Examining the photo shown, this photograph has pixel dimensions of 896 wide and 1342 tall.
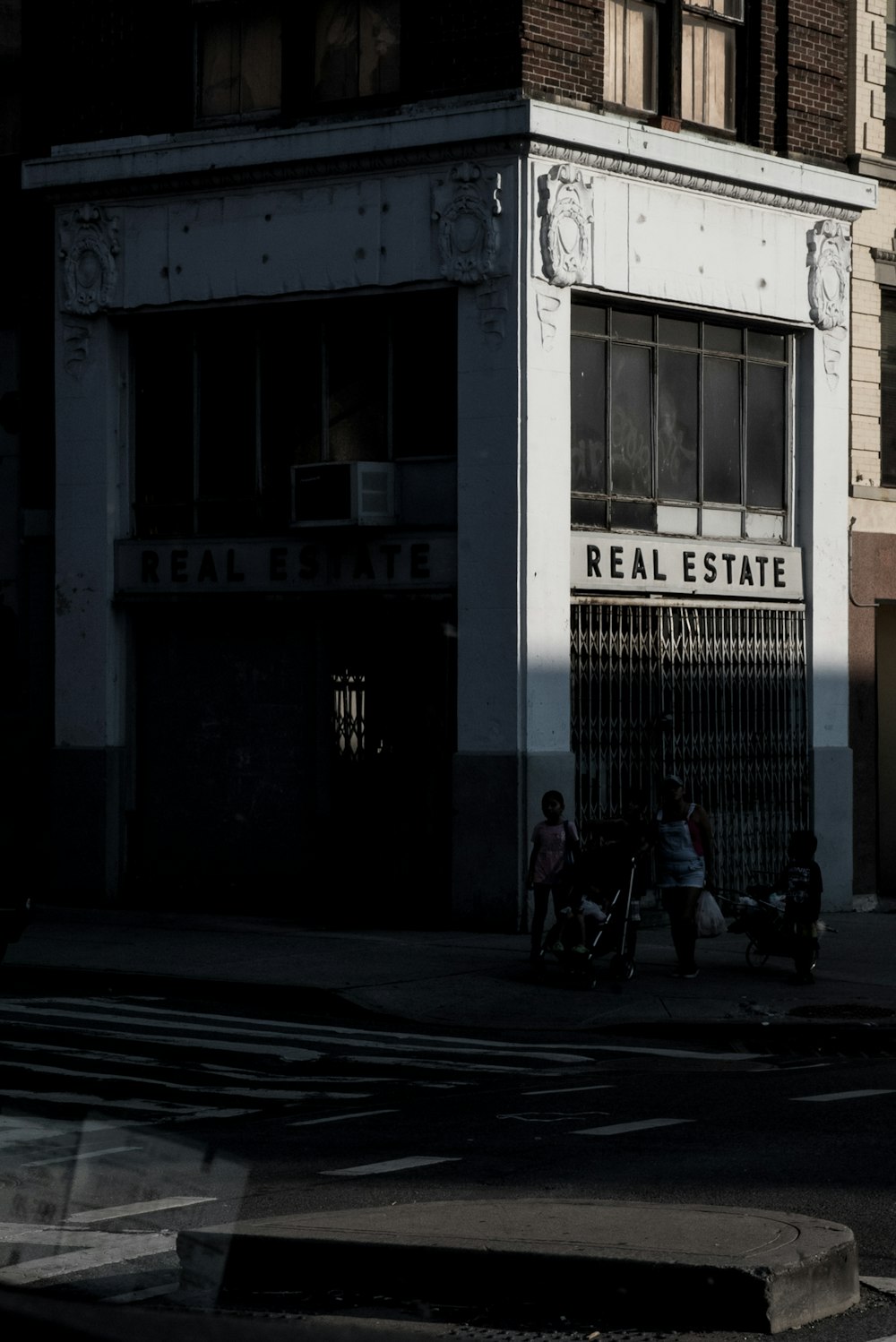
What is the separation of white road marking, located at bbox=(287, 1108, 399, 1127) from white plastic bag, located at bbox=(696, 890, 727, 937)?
6437 mm

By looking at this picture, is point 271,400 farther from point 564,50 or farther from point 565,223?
point 564,50

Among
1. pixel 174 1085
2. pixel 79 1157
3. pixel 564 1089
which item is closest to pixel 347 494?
pixel 174 1085

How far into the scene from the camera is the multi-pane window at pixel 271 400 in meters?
19.7

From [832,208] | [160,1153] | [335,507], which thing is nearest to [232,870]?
[335,507]

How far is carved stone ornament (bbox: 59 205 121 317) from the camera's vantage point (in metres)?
21.0

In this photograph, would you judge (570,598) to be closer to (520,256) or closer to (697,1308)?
(520,256)

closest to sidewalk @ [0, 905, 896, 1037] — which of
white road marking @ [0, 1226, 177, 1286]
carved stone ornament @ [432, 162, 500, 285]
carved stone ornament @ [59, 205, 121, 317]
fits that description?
carved stone ornament @ [432, 162, 500, 285]

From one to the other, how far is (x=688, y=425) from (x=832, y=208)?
2939mm

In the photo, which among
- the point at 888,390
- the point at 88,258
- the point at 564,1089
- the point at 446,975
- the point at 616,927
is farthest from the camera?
the point at 888,390

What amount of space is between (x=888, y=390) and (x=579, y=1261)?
1815cm

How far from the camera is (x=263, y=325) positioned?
67.9 feet

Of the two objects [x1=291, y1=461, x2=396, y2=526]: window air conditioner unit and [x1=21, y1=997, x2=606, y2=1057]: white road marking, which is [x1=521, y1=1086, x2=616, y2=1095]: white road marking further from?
[x1=291, y1=461, x2=396, y2=526]: window air conditioner unit

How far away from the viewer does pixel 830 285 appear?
21.6m

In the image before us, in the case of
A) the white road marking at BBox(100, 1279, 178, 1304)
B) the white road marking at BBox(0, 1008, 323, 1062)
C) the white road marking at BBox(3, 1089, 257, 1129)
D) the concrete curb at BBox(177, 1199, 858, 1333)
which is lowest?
the white road marking at BBox(0, 1008, 323, 1062)
